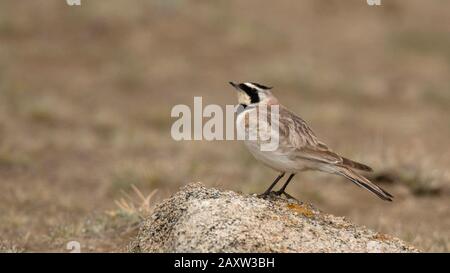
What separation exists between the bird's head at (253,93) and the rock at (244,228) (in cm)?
92

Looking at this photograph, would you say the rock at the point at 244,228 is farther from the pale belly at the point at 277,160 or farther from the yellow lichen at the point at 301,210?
the pale belly at the point at 277,160

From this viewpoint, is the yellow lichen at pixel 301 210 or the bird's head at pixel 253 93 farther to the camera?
the bird's head at pixel 253 93

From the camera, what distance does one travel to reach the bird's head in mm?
6152

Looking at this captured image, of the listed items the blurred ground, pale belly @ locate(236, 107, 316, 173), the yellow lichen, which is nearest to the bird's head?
pale belly @ locate(236, 107, 316, 173)

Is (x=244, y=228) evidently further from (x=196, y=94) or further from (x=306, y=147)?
(x=196, y=94)

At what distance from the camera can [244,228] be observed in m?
4.90

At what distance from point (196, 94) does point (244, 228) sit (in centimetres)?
995

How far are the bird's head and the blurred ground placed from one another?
187 cm

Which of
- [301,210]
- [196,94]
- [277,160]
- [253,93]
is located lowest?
[196,94]

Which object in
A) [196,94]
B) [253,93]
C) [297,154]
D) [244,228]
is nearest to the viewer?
[244,228]

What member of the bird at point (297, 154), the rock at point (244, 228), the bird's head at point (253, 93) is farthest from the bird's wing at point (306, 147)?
the rock at point (244, 228)

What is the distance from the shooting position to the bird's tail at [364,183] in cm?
548

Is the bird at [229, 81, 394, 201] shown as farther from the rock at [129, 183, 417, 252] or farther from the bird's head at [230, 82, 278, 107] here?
the rock at [129, 183, 417, 252]

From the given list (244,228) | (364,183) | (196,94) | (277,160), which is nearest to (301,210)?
(277,160)
